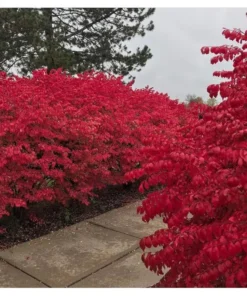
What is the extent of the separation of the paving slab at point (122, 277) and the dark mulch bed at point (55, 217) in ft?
4.09

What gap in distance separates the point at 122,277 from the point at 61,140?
6.50 feet

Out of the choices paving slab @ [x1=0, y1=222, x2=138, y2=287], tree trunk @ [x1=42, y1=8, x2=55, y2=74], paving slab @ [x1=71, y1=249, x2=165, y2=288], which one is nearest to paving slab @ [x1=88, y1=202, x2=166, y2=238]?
paving slab @ [x1=0, y1=222, x2=138, y2=287]

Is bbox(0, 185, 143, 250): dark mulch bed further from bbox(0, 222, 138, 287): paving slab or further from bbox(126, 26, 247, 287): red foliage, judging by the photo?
bbox(126, 26, 247, 287): red foliage

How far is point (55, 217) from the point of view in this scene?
502cm

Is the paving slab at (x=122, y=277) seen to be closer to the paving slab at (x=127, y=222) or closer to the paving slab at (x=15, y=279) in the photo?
the paving slab at (x=15, y=279)

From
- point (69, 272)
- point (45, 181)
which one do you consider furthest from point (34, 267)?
point (45, 181)

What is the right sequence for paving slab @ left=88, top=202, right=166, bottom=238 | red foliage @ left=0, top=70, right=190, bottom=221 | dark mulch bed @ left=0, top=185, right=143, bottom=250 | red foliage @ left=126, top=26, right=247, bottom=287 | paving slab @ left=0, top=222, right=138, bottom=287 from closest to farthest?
red foliage @ left=126, top=26, right=247, bottom=287 → paving slab @ left=0, top=222, right=138, bottom=287 → red foliage @ left=0, top=70, right=190, bottom=221 → dark mulch bed @ left=0, top=185, right=143, bottom=250 → paving slab @ left=88, top=202, right=166, bottom=238

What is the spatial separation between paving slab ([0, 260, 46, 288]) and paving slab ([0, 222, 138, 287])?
0.06 metres

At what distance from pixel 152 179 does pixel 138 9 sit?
1435 centimetres

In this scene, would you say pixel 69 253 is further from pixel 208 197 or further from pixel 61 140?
pixel 208 197

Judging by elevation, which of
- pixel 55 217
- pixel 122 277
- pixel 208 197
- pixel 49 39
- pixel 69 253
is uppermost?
pixel 49 39

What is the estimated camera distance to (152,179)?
9.09 ft

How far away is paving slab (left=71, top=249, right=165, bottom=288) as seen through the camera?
3.31m

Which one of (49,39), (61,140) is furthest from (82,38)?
(61,140)
